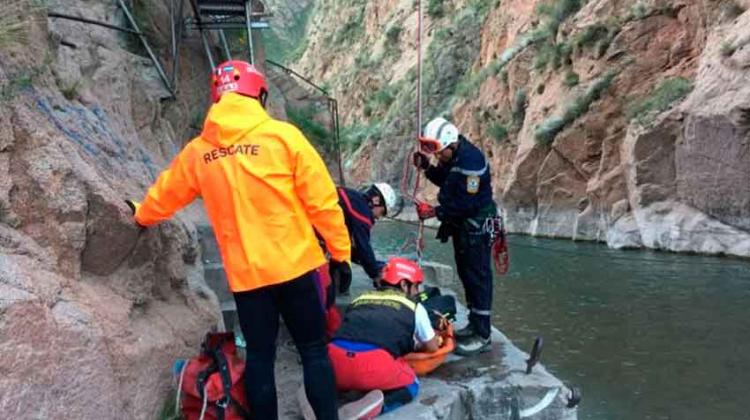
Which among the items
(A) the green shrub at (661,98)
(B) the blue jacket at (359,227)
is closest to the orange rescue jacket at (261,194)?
(B) the blue jacket at (359,227)

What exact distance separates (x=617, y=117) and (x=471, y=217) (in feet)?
52.9

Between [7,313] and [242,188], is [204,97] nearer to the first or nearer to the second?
[242,188]

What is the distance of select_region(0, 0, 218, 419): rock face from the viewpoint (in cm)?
282

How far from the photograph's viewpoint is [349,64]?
5497 centimetres

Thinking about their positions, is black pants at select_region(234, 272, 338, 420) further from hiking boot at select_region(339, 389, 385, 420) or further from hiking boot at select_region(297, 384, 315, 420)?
hiking boot at select_region(339, 389, 385, 420)

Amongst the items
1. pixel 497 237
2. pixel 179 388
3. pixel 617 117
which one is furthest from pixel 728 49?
pixel 179 388

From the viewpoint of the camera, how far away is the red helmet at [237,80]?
3449 mm

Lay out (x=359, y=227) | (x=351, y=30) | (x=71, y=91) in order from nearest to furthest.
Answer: (x=71, y=91)
(x=359, y=227)
(x=351, y=30)

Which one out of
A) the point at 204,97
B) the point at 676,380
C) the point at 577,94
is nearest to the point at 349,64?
the point at 577,94

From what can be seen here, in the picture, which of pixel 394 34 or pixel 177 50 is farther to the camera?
pixel 394 34

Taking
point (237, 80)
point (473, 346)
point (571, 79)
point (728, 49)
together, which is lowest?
point (473, 346)

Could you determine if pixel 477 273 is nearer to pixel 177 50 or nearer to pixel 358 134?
pixel 177 50

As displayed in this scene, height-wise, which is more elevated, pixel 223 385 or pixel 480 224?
pixel 480 224

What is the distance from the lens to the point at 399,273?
15.9ft
